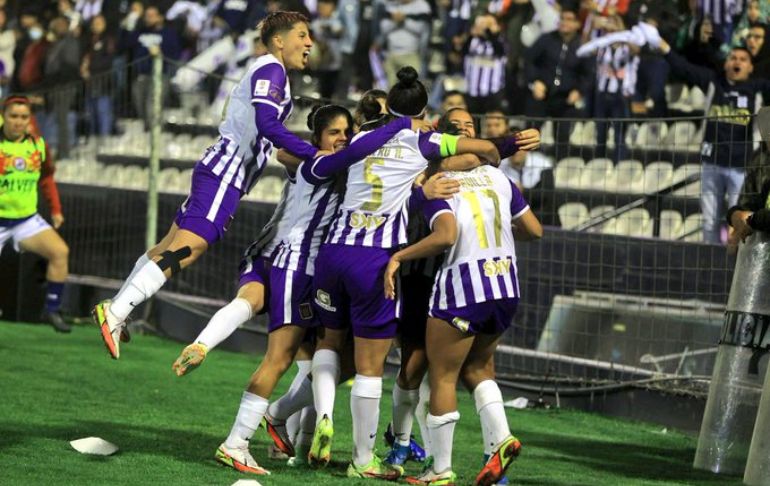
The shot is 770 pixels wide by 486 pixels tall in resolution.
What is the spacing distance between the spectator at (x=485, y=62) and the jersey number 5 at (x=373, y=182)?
9091 millimetres

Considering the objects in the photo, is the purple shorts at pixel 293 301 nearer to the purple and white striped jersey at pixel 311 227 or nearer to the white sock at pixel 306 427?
the purple and white striped jersey at pixel 311 227

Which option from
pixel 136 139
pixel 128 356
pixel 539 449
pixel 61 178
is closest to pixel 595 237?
pixel 539 449

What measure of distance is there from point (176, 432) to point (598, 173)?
18.0 ft

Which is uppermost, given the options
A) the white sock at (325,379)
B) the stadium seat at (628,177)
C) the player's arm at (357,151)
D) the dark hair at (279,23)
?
the dark hair at (279,23)

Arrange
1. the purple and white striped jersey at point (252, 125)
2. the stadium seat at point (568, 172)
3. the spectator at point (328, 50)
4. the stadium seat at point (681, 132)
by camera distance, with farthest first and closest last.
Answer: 1. the spectator at point (328, 50)
2. the stadium seat at point (681, 132)
3. the stadium seat at point (568, 172)
4. the purple and white striped jersey at point (252, 125)

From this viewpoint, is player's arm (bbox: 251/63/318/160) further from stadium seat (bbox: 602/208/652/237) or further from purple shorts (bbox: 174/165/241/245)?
stadium seat (bbox: 602/208/652/237)

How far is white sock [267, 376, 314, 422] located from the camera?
26.5 ft

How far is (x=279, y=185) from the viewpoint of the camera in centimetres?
1562

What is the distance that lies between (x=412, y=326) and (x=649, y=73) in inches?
301

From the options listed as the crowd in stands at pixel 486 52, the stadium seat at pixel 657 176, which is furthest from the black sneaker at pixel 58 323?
the stadium seat at pixel 657 176

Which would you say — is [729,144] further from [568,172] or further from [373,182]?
[373,182]

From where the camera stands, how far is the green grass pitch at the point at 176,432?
766cm

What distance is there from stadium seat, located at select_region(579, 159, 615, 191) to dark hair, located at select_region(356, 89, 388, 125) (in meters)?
5.22

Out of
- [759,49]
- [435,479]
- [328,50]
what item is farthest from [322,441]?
[328,50]
